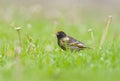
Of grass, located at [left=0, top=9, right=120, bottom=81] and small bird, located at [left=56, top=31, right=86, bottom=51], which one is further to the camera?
small bird, located at [left=56, top=31, right=86, bottom=51]

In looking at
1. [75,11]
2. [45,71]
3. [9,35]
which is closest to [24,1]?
[75,11]

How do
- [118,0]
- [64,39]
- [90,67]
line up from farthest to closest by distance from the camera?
1. [118,0]
2. [64,39]
3. [90,67]

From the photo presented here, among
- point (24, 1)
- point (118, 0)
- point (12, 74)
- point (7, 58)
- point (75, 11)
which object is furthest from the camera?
point (118, 0)

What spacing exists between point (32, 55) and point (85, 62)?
37.7 inches

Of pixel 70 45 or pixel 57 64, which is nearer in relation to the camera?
pixel 57 64

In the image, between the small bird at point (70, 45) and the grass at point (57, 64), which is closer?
the grass at point (57, 64)

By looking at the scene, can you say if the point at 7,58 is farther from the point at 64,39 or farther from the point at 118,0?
the point at 118,0

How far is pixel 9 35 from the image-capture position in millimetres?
13344

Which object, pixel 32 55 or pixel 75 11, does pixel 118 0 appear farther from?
pixel 32 55

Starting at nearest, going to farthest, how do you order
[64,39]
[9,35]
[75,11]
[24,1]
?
1. [64,39]
2. [9,35]
3. [75,11]
4. [24,1]

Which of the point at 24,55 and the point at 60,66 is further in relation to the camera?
the point at 24,55

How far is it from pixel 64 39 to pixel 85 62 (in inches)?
61.1

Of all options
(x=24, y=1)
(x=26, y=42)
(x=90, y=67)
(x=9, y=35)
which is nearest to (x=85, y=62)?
(x=90, y=67)

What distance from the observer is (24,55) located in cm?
948
